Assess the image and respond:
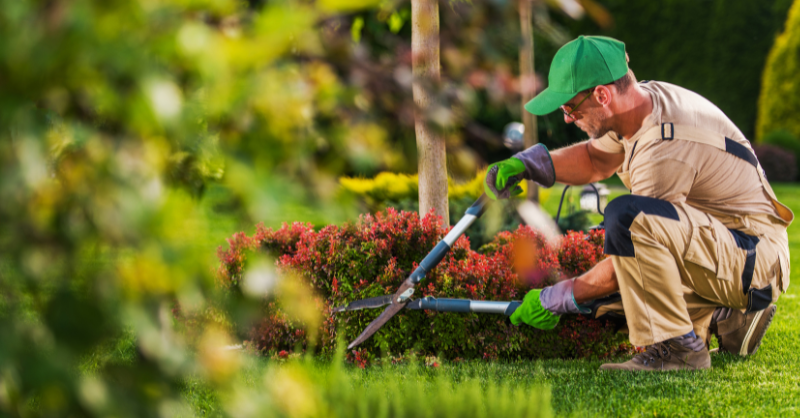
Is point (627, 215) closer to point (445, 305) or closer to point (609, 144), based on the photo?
point (609, 144)

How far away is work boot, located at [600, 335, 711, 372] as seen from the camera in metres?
2.62

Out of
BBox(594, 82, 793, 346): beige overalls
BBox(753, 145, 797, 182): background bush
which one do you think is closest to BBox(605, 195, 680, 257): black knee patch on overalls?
BBox(594, 82, 793, 346): beige overalls

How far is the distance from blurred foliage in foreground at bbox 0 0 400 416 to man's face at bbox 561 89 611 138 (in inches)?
81.7

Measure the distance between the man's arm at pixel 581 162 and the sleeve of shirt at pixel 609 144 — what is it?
0.03 meters

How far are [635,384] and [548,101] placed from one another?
124cm

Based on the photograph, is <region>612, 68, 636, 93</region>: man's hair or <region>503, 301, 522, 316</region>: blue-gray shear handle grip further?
<region>503, 301, 522, 316</region>: blue-gray shear handle grip

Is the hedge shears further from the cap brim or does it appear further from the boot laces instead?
the cap brim

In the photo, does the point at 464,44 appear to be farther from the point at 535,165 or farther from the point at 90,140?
the point at 535,165

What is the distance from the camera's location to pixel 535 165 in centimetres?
311

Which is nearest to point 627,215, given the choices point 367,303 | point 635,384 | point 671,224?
point 671,224

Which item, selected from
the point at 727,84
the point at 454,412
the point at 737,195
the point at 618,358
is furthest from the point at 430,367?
the point at 727,84

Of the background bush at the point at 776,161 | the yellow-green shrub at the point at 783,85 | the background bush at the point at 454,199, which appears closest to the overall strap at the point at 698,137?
the background bush at the point at 454,199

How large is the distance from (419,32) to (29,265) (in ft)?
10.1

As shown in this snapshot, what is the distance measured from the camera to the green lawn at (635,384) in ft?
7.27
